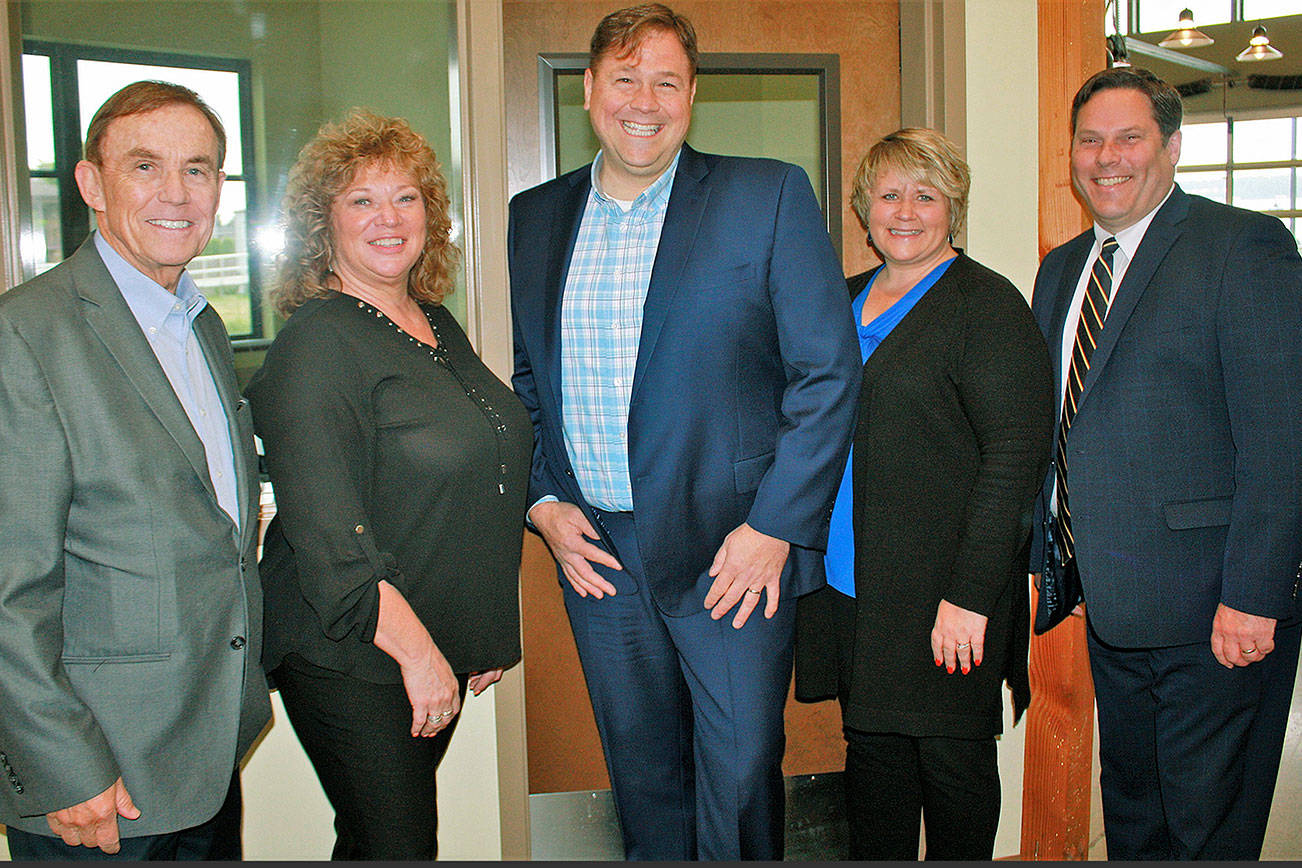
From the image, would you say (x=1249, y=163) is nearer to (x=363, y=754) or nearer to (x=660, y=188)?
(x=660, y=188)

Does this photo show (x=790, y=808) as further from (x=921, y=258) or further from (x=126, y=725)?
(x=126, y=725)

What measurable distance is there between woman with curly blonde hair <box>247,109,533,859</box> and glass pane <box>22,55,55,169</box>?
831 mm

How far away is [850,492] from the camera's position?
1.90m

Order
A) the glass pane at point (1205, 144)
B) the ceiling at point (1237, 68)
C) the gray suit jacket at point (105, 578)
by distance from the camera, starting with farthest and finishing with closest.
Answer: the glass pane at point (1205, 144)
the ceiling at point (1237, 68)
the gray suit jacket at point (105, 578)

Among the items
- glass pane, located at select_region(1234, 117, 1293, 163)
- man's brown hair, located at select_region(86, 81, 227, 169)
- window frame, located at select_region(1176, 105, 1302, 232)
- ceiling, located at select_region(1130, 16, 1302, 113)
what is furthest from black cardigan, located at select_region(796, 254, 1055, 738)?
glass pane, located at select_region(1234, 117, 1293, 163)

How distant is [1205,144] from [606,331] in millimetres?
12542

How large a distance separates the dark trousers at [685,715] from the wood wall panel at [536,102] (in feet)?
1.63

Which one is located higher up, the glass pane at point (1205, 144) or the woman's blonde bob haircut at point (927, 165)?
the glass pane at point (1205, 144)

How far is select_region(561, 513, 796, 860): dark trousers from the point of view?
1780mm

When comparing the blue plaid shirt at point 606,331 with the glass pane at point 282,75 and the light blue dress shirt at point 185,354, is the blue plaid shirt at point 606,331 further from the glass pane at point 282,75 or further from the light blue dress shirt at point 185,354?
the light blue dress shirt at point 185,354

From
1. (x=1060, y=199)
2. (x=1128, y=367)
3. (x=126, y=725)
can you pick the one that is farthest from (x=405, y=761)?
(x=1060, y=199)

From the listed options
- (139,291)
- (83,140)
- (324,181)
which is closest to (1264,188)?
(324,181)

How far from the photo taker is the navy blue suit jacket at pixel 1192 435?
1.67 meters

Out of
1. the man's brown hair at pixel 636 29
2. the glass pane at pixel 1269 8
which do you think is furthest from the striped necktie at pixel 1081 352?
the glass pane at pixel 1269 8
